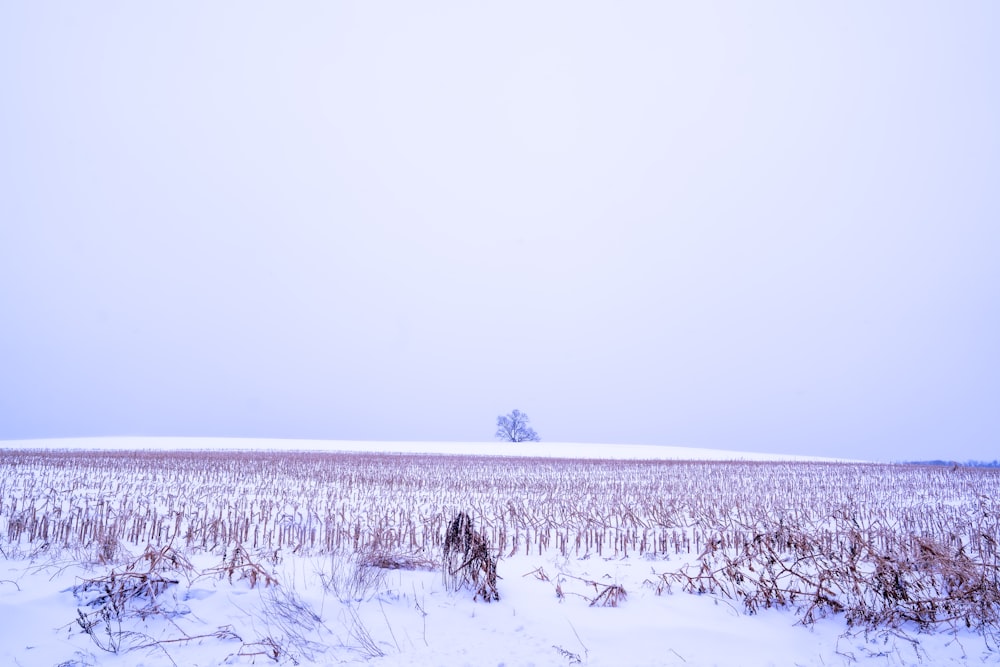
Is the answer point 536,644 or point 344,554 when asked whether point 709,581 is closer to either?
point 536,644

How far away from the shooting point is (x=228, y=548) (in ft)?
23.1

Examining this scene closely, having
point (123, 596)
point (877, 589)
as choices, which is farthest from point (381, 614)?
point (877, 589)

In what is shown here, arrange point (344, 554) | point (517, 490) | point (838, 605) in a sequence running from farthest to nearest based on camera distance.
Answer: point (517, 490)
point (344, 554)
point (838, 605)

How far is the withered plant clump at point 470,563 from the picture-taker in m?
5.43

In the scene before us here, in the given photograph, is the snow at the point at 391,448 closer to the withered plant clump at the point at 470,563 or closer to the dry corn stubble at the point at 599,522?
the dry corn stubble at the point at 599,522

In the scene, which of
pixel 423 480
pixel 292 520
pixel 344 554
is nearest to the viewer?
pixel 344 554

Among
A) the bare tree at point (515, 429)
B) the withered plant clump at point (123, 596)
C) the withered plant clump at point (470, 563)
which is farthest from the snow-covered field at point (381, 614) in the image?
the bare tree at point (515, 429)

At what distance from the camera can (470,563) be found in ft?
18.2

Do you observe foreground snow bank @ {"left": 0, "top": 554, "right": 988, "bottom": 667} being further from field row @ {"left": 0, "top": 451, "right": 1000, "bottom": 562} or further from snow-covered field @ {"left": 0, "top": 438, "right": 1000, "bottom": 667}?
field row @ {"left": 0, "top": 451, "right": 1000, "bottom": 562}

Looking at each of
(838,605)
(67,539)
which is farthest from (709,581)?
(67,539)

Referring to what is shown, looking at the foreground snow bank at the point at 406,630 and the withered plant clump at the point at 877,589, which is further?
the withered plant clump at the point at 877,589

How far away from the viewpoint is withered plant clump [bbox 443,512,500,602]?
5426mm

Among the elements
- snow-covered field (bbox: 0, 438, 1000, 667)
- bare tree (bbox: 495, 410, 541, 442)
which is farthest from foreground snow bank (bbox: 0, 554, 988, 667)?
bare tree (bbox: 495, 410, 541, 442)

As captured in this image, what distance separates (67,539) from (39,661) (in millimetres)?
3901
